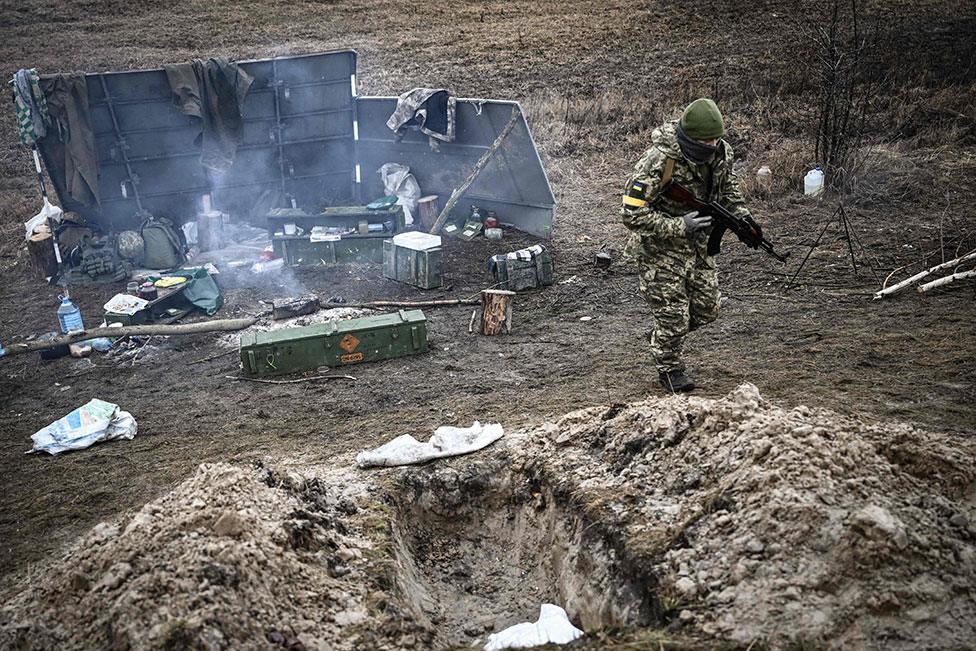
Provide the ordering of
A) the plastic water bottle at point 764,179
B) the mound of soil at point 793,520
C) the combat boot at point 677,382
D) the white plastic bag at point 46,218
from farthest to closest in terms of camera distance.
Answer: the plastic water bottle at point 764,179 < the white plastic bag at point 46,218 < the combat boot at point 677,382 < the mound of soil at point 793,520

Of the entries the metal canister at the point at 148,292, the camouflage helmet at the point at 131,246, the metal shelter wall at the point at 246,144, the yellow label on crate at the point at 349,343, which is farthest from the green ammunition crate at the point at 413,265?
the camouflage helmet at the point at 131,246

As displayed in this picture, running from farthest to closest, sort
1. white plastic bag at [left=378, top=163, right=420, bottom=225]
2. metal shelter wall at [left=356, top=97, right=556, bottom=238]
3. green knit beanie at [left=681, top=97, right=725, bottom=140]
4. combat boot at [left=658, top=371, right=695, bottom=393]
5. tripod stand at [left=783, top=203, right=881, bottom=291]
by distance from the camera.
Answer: white plastic bag at [left=378, top=163, right=420, bottom=225] → metal shelter wall at [left=356, top=97, right=556, bottom=238] → tripod stand at [left=783, top=203, right=881, bottom=291] → combat boot at [left=658, top=371, right=695, bottom=393] → green knit beanie at [left=681, top=97, right=725, bottom=140]

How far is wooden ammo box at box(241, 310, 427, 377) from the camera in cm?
737

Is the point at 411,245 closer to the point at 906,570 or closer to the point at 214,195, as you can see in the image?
the point at 214,195

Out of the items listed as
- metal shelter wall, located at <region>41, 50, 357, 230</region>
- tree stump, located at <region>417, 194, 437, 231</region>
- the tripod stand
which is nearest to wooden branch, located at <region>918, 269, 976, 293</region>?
the tripod stand

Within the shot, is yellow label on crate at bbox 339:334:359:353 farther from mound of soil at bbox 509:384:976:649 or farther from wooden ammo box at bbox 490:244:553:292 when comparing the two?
mound of soil at bbox 509:384:976:649

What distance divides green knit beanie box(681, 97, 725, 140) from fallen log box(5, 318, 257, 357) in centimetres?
515

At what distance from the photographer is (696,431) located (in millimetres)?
4520

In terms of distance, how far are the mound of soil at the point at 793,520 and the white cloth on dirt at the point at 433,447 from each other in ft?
2.39

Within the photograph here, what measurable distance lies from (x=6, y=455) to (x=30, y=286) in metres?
4.62

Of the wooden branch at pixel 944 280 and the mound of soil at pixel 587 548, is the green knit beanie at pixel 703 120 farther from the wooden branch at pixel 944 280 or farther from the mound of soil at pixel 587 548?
the wooden branch at pixel 944 280

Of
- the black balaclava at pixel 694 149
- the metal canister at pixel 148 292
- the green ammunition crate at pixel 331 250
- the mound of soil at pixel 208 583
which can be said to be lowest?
the metal canister at pixel 148 292

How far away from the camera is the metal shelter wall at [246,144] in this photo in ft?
34.4

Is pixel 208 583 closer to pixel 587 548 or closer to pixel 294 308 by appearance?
pixel 587 548
